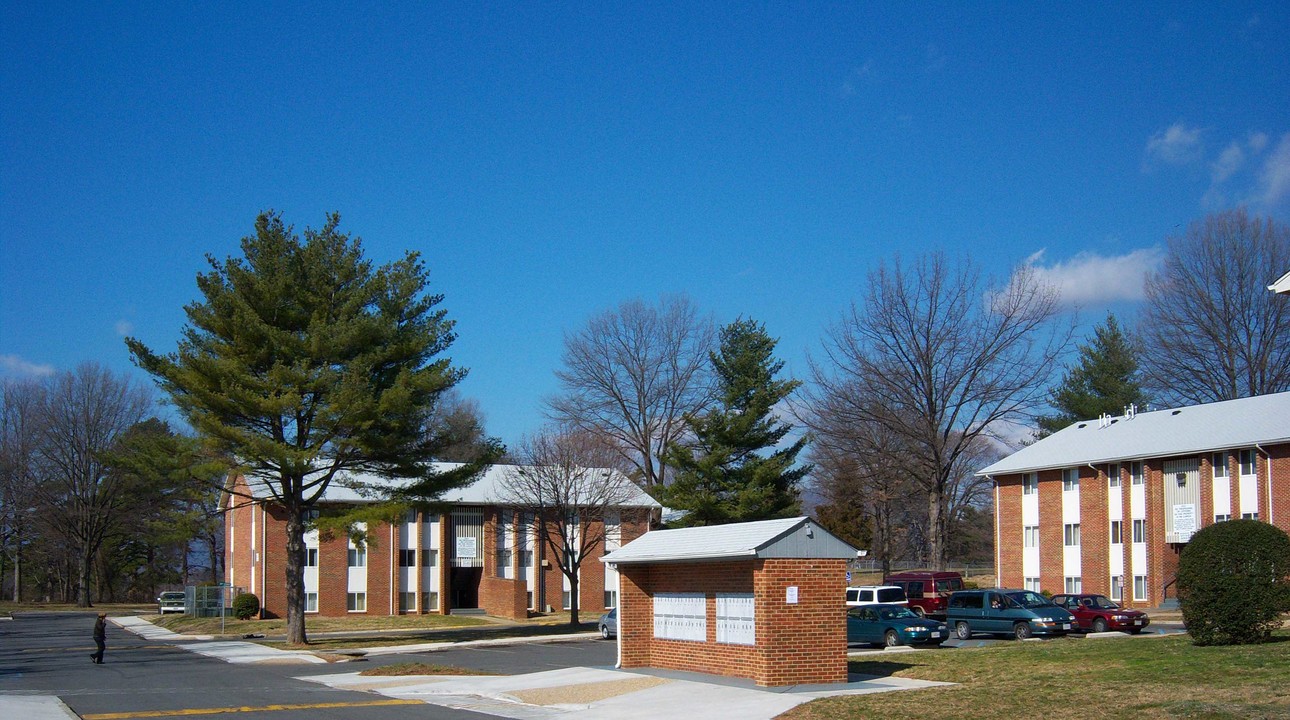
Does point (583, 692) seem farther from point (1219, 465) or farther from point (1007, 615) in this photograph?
point (1219, 465)

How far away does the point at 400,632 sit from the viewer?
48406mm

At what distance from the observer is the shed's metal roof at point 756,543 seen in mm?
20922

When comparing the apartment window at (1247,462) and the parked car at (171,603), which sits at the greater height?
the apartment window at (1247,462)

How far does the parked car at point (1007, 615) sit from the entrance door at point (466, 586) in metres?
31.9

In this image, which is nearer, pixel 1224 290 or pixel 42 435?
pixel 1224 290

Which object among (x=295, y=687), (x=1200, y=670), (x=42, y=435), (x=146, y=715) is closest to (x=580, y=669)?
(x=295, y=687)


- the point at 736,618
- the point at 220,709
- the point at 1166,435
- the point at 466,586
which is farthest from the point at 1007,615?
the point at 466,586

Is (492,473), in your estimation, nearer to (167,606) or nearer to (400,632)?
(400,632)

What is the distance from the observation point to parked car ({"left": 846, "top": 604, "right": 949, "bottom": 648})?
3088 cm

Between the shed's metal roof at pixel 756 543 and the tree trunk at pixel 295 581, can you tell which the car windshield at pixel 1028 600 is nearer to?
the shed's metal roof at pixel 756 543

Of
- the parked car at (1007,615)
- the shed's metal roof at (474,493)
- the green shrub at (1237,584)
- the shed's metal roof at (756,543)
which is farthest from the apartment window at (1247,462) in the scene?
the shed's metal roof at (756,543)

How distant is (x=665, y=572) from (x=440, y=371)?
691 inches

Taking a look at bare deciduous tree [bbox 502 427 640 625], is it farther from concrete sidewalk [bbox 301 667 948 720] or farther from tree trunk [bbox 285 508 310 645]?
concrete sidewalk [bbox 301 667 948 720]

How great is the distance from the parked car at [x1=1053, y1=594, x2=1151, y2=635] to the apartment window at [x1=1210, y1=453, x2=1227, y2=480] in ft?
44.4
